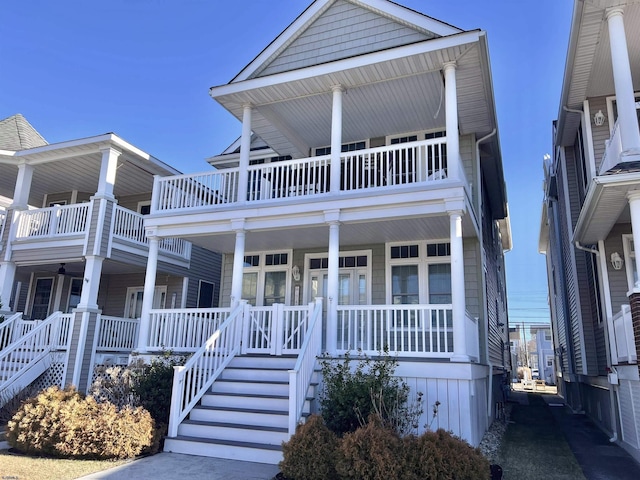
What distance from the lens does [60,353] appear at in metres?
12.1

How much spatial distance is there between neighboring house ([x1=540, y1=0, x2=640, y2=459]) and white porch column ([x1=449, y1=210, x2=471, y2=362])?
2238 millimetres

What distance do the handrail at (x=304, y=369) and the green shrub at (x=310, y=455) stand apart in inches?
33.1

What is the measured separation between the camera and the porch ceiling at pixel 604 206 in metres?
7.20

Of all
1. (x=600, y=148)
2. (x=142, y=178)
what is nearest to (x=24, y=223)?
(x=142, y=178)

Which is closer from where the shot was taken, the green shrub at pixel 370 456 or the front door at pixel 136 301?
the green shrub at pixel 370 456

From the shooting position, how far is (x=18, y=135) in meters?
16.2

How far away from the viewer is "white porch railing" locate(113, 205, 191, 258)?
44.6 feet

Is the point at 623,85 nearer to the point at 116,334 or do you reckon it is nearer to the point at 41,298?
the point at 116,334

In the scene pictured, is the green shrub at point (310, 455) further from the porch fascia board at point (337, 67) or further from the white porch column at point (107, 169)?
the white porch column at point (107, 169)

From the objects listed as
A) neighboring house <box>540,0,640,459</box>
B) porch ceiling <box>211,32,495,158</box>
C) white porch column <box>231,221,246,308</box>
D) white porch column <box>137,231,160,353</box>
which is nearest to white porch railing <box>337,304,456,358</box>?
white porch column <box>231,221,246,308</box>

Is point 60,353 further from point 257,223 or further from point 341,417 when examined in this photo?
point 341,417

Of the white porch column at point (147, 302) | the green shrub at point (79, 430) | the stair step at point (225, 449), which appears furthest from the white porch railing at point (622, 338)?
the white porch column at point (147, 302)

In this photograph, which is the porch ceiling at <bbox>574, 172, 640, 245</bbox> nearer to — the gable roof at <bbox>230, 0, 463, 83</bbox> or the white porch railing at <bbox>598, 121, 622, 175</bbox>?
the white porch railing at <bbox>598, 121, 622, 175</bbox>

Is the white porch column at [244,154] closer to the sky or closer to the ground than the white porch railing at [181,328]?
closer to the sky
